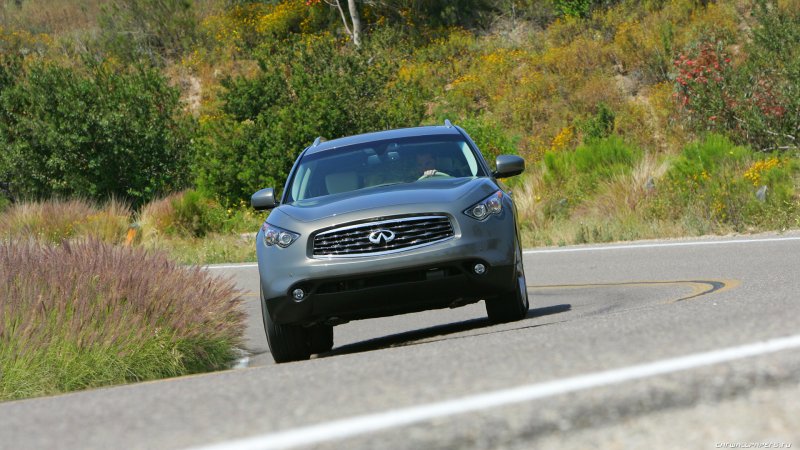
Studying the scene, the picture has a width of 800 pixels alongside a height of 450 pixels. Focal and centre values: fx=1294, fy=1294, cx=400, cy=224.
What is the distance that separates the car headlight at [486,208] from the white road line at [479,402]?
446cm

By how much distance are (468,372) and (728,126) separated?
22692 millimetres

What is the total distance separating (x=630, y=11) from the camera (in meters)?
41.7

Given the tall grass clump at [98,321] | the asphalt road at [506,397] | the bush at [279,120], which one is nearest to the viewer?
the asphalt road at [506,397]

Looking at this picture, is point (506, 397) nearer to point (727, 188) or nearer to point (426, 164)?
point (426, 164)

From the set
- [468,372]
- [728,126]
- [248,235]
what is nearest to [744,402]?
[468,372]

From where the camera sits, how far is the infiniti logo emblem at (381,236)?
29.6 ft

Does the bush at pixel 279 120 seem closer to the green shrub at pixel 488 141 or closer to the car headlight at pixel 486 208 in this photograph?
the green shrub at pixel 488 141

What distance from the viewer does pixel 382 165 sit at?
35.4 ft

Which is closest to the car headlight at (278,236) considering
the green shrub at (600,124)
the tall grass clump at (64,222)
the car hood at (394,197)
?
the car hood at (394,197)

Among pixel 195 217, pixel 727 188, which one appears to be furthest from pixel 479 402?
pixel 195 217

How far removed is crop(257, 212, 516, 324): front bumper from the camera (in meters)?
8.96

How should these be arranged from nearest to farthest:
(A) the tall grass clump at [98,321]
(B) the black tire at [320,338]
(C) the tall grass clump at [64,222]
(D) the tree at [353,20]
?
(A) the tall grass clump at [98,321] → (B) the black tire at [320,338] → (C) the tall grass clump at [64,222] → (D) the tree at [353,20]

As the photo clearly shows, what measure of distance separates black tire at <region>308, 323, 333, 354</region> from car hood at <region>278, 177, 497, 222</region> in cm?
98

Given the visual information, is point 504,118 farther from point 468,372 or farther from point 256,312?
point 468,372
